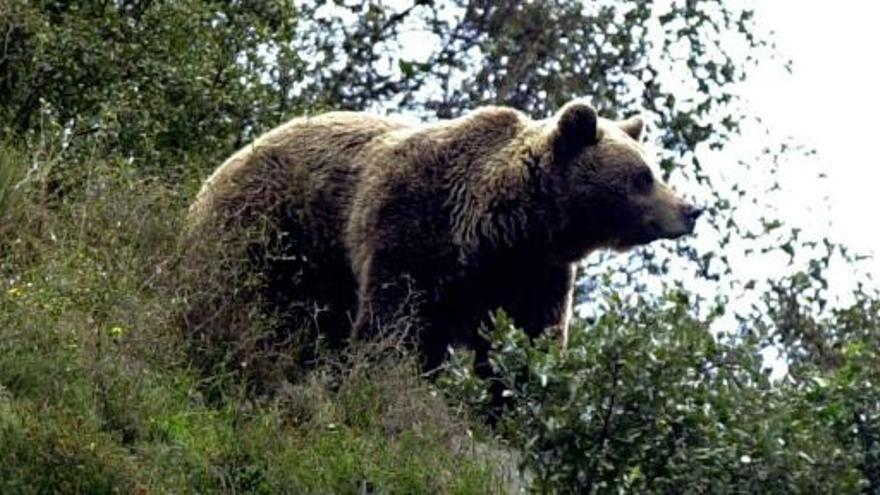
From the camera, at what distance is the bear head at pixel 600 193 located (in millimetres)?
14039

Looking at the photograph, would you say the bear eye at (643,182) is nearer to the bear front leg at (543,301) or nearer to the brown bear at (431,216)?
the brown bear at (431,216)

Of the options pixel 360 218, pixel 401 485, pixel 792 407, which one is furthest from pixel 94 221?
pixel 792 407

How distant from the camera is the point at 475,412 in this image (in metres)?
12.0

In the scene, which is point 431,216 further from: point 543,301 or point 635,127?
point 635,127

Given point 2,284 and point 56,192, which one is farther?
point 56,192

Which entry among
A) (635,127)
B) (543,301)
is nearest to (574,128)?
(635,127)

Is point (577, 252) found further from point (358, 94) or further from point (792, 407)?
point (358, 94)

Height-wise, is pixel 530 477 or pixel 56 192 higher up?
pixel 56 192

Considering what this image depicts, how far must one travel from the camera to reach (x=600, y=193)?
14.1 metres

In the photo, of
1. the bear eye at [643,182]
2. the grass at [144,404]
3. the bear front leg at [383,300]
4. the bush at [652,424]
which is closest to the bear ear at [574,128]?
the bear eye at [643,182]

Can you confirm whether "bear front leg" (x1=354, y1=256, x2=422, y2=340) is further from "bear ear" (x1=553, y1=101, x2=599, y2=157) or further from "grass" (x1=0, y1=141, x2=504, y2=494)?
"bear ear" (x1=553, y1=101, x2=599, y2=157)

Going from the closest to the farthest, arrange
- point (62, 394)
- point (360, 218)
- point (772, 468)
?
point (772, 468), point (62, 394), point (360, 218)

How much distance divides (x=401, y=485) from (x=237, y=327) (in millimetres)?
1640

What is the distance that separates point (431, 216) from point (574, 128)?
3.42 ft
